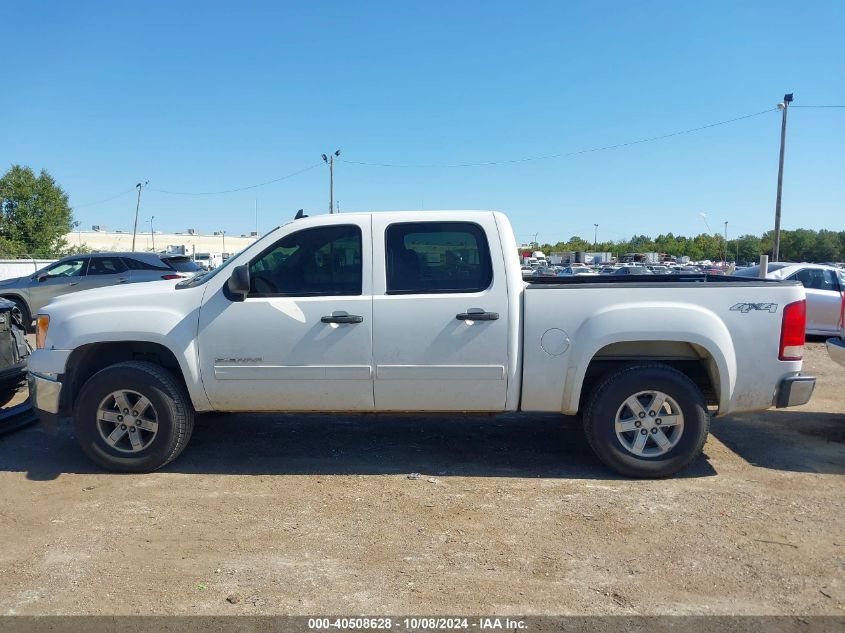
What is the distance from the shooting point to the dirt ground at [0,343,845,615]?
3412 millimetres

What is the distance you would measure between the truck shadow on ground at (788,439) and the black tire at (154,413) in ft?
15.2

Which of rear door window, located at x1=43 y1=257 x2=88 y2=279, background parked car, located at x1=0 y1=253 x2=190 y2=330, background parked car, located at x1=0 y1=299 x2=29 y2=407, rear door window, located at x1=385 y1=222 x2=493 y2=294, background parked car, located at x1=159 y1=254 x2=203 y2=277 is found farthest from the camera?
background parked car, located at x1=159 y1=254 x2=203 y2=277

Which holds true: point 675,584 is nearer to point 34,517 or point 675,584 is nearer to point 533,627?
point 533,627

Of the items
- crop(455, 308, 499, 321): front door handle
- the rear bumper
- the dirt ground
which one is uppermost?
crop(455, 308, 499, 321): front door handle

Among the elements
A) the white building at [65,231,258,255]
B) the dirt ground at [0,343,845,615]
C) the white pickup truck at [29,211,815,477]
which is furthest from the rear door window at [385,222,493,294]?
the white building at [65,231,258,255]

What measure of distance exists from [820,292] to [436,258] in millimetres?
9827

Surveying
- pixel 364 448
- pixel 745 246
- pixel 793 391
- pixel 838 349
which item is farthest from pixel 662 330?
pixel 745 246

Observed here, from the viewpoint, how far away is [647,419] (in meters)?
4.94

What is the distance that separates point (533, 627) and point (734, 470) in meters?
2.87

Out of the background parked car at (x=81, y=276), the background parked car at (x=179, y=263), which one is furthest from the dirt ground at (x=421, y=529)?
the background parked car at (x=179, y=263)

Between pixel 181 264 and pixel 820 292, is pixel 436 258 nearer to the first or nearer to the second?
pixel 820 292

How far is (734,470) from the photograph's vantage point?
5.23m

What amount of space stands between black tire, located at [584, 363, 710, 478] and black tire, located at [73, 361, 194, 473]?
3.15 meters

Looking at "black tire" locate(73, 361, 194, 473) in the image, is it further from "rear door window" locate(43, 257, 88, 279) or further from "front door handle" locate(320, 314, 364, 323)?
"rear door window" locate(43, 257, 88, 279)
